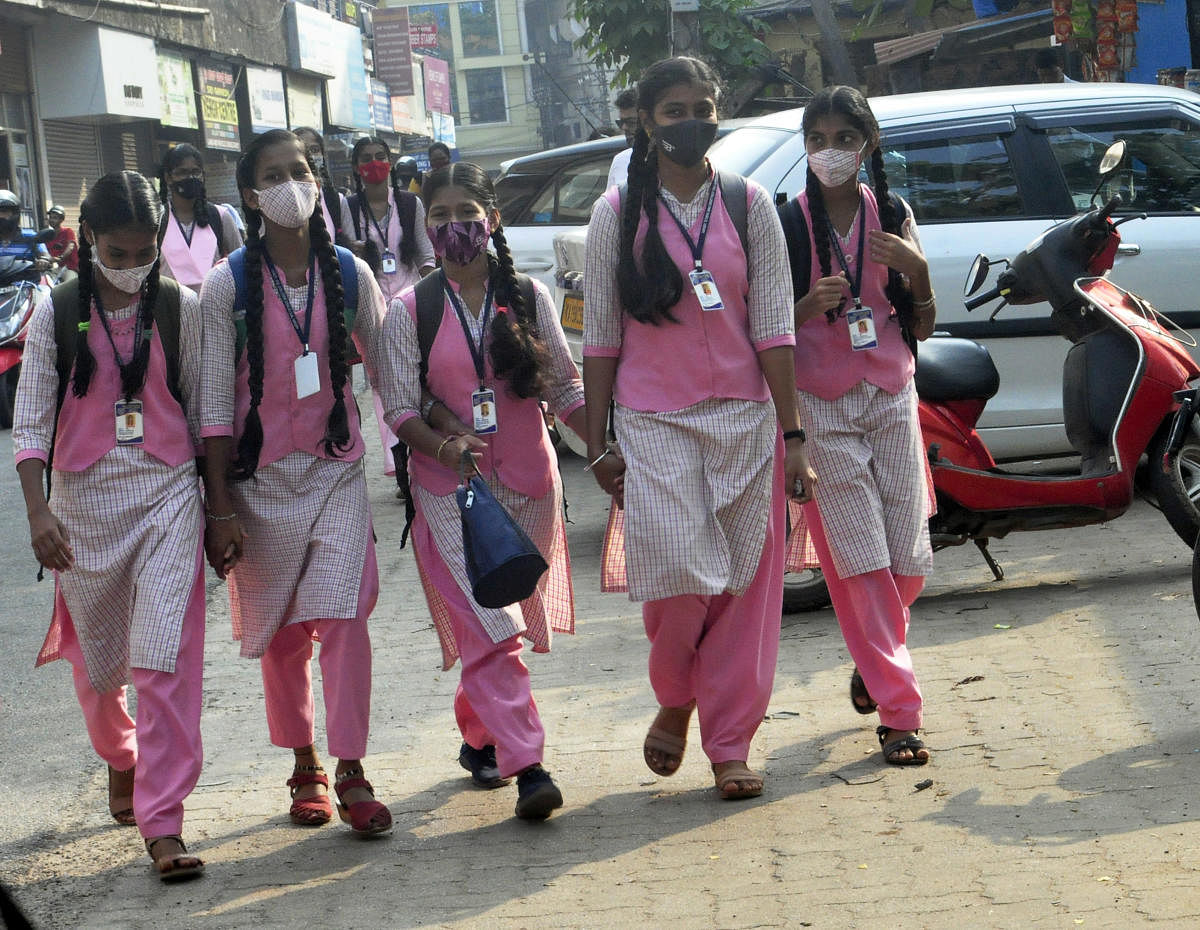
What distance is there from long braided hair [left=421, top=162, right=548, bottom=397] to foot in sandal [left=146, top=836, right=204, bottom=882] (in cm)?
142

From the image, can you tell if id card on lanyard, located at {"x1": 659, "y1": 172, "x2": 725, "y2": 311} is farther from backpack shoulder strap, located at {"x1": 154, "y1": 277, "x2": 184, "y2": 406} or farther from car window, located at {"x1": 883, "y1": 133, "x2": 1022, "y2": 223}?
car window, located at {"x1": 883, "y1": 133, "x2": 1022, "y2": 223}

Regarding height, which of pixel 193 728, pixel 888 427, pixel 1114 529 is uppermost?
pixel 888 427

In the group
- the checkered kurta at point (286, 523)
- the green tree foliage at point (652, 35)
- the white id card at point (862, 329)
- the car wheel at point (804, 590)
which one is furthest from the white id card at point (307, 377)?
the green tree foliage at point (652, 35)

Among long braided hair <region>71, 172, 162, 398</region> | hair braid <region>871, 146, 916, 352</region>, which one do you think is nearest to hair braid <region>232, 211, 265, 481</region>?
long braided hair <region>71, 172, 162, 398</region>

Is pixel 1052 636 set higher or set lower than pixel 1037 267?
lower

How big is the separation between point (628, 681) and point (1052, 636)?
147 centimetres

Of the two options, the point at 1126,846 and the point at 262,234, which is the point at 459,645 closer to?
the point at 262,234

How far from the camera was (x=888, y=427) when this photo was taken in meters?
4.71

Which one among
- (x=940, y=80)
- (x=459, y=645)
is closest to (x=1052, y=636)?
(x=459, y=645)

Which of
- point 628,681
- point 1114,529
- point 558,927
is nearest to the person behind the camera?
point 558,927

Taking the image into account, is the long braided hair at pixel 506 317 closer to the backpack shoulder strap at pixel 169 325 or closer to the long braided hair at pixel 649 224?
the long braided hair at pixel 649 224

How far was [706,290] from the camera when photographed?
14.0 feet

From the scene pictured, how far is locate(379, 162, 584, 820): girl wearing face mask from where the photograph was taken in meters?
4.30

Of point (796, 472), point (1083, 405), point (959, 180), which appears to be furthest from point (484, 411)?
point (959, 180)
